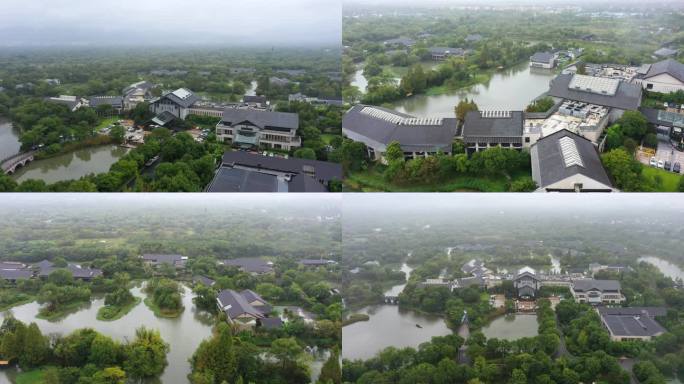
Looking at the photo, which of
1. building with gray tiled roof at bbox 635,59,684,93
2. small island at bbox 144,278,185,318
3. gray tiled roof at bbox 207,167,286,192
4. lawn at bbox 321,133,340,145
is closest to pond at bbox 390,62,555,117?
lawn at bbox 321,133,340,145

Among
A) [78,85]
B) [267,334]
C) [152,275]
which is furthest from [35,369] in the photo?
[78,85]

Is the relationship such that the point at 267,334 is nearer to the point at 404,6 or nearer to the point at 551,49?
the point at 404,6

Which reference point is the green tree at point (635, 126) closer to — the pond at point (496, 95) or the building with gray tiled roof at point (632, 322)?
the pond at point (496, 95)

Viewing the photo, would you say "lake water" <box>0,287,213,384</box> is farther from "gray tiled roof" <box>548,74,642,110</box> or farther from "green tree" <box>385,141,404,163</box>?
"gray tiled roof" <box>548,74,642,110</box>

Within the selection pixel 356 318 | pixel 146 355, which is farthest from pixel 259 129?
pixel 146 355

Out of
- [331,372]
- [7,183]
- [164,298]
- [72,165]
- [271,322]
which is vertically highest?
[72,165]

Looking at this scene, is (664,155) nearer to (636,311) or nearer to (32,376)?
(636,311)
